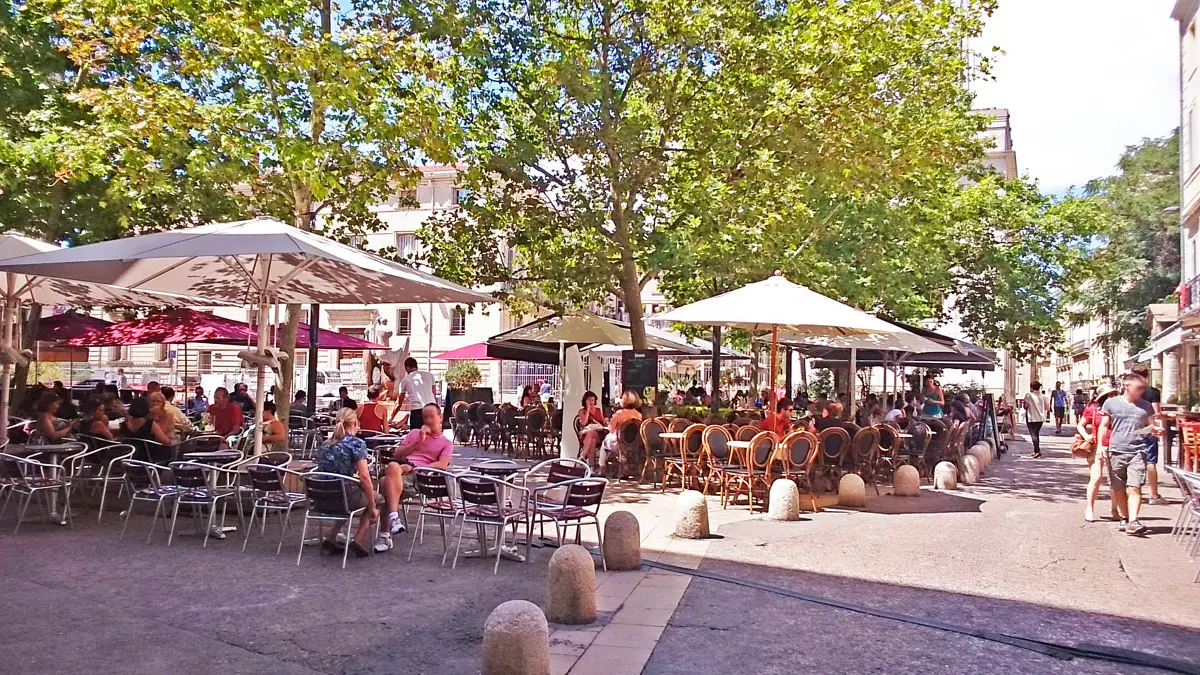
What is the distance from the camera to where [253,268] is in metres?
10.3

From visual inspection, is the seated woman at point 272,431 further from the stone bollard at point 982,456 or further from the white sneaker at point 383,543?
the stone bollard at point 982,456

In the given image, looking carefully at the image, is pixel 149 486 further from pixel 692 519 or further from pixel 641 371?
pixel 641 371

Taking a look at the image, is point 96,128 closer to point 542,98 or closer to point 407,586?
point 542,98

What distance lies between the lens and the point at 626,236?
16.6 metres

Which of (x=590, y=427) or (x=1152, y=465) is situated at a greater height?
(x=590, y=427)

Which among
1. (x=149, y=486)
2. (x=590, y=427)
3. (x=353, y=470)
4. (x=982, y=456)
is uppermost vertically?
(x=590, y=427)

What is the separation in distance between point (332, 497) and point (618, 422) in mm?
6776

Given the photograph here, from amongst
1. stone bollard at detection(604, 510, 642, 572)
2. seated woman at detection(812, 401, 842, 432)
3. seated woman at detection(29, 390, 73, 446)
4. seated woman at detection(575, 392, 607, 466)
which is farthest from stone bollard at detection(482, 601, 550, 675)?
seated woman at detection(575, 392, 607, 466)

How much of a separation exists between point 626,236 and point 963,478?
6.28m

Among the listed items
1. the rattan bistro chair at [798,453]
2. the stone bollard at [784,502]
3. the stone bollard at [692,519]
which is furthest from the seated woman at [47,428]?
the rattan bistro chair at [798,453]

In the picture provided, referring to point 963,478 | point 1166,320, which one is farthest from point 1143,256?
point 963,478

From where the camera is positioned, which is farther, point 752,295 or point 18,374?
point 18,374

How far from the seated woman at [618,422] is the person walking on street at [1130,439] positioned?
595 centimetres

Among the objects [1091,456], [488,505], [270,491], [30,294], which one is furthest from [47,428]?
[1091,456]
